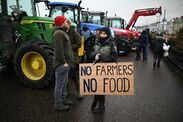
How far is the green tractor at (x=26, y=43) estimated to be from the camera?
294 inches

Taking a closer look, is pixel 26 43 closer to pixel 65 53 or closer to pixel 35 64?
pixel 35 64

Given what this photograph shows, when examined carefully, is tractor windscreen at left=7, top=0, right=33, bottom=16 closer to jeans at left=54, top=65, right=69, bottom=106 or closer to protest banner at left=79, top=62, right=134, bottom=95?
jeans at left=54, top=65, right=69, bottom=106

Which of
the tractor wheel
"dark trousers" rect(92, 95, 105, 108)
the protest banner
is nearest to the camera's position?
the protest banner

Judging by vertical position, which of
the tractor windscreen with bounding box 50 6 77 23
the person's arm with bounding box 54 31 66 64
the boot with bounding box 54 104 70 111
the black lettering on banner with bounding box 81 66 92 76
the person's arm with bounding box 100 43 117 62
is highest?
the tractor windscreen with bounding box 50 6 77 23

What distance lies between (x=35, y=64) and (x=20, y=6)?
2.31 metres

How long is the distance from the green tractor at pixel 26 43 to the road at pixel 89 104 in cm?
46

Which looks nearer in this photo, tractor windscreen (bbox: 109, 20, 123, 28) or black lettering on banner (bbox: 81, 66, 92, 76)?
black lettering on banner (bbox: 81, 66, 92, 76)

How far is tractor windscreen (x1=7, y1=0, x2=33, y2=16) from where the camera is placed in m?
8.57

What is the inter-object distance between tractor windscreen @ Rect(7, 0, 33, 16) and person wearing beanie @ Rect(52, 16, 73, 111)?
342 cm

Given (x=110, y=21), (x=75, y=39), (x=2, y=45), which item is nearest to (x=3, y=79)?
(x=2, y=45)

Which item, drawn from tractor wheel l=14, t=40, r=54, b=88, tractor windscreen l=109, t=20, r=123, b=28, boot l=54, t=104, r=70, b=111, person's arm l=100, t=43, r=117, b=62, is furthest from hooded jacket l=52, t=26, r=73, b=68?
tractor windscreen l=109, t=20, r=123, b=28

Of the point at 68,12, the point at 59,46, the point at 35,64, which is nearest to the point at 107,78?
the point at 59,46

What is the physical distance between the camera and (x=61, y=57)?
5.51 meters

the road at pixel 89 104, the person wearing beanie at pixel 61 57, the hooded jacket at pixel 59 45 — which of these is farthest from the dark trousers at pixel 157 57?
the hooded jacket at pixel 59 45
